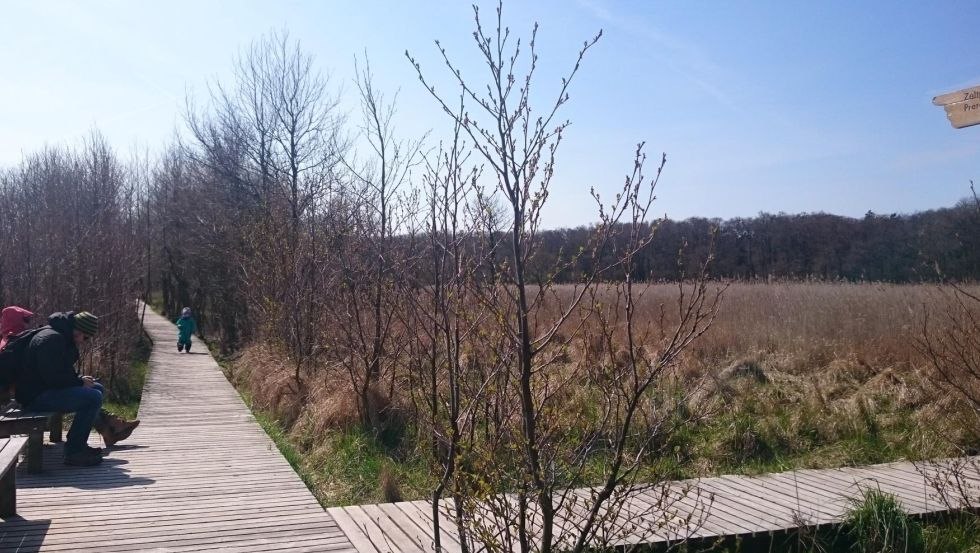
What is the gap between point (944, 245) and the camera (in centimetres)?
1533

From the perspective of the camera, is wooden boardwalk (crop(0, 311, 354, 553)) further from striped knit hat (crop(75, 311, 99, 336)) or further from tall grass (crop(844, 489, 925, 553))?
tall grass (crop(844, 489, 925, 553))

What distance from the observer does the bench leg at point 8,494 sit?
501 centimetres

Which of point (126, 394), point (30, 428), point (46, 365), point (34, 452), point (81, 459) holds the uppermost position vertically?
point (46, 365)

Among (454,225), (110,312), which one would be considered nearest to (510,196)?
(454,225)

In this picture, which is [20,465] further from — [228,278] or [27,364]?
[228,278]

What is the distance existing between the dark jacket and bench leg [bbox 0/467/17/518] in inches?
66.6

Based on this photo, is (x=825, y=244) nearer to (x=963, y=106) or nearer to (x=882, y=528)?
(x=882, y=528)

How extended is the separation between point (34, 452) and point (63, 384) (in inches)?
23.2

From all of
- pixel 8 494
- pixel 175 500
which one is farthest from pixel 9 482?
pixel 175 500

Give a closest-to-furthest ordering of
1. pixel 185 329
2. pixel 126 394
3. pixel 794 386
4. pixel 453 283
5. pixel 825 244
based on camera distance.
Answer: pixel 453 283 < pixel 794 386 < pixel 126 394 < pixel 185 329 < pixel 825 244

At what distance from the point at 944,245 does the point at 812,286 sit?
3.24 meters

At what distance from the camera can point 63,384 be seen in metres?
6.68

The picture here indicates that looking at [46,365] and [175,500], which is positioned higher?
[46,365]

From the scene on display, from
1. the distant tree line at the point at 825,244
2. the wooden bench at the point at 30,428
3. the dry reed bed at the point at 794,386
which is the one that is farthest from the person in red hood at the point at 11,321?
the distant tree line at the point at 825,244
